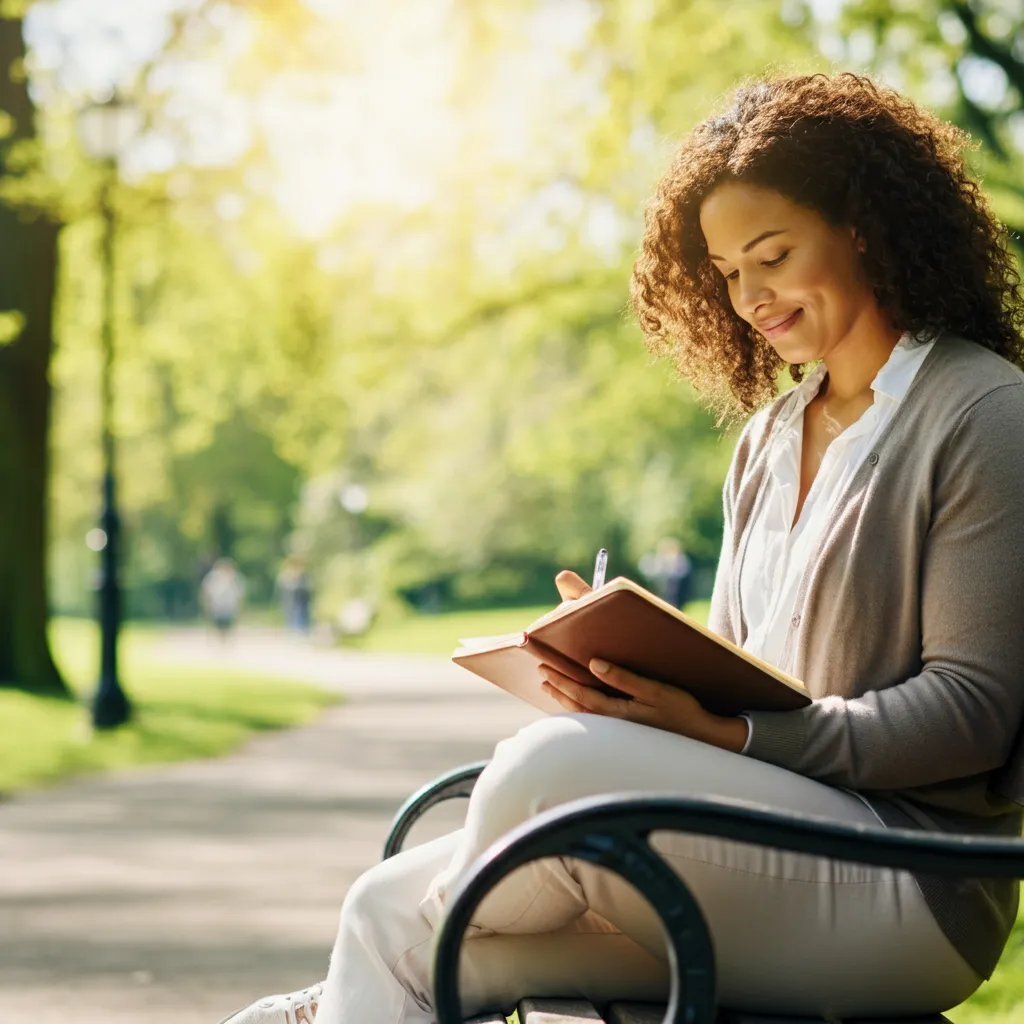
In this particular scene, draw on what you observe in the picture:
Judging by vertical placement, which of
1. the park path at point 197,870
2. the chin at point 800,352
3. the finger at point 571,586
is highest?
the chin at point 800,352

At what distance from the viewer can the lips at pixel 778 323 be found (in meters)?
2.63

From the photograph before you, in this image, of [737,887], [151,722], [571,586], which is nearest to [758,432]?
[571,586]

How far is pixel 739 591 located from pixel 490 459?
4767 centimetres

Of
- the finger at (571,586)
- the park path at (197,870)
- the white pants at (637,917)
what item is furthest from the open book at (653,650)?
the park path at (197,870)

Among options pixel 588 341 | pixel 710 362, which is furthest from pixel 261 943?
pixel 588 341

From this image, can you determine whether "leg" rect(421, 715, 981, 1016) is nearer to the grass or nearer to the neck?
the neck

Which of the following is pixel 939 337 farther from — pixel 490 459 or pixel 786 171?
pixel 490 459

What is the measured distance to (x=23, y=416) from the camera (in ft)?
55.9

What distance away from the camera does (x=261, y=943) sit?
5477 mm

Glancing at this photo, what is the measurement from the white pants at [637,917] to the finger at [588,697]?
0.48 ft

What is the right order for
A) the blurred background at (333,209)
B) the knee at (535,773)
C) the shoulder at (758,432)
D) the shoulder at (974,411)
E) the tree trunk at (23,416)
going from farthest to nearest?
1. the tree trunk at (23,416)
2. the blurred background at (333,209)
3. the shoulder at (758,432)
4. the shoulder at (974,411)
5. the knee at (535,773)

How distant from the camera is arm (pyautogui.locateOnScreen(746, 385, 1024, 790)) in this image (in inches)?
86.0

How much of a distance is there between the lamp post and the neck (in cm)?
1168

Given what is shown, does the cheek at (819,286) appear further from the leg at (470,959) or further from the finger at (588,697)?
the leg at (470,959)
